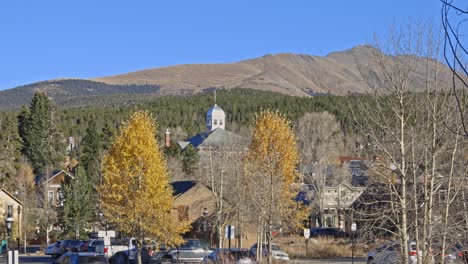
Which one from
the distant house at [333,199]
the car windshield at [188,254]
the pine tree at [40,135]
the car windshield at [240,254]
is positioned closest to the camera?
the car windshield at [240,254]

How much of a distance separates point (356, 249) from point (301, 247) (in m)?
3.94

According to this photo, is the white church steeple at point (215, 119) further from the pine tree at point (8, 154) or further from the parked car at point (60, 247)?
the parked car at point (60, 247)

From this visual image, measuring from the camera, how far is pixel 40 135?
111 meters

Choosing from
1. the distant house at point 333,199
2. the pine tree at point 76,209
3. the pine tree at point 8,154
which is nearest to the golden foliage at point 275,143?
the pine tree at point 76,209

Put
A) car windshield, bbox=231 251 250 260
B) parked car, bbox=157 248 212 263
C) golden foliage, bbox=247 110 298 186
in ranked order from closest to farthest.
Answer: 1. car windshield, bbox=231 251 250 260
2. parked car, bbox=157 248 212 263
3. golden foliage, bbox=247 110 298 186

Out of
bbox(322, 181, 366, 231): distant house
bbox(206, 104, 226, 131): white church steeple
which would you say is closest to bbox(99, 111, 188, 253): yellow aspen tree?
bbox(322, 181, 366, 231): distant house

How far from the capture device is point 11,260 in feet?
82.2

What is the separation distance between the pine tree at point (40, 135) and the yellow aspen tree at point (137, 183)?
68.0 metres

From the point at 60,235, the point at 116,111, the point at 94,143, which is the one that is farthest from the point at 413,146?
the point at 116,111

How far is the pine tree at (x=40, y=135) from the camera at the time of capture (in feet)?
354

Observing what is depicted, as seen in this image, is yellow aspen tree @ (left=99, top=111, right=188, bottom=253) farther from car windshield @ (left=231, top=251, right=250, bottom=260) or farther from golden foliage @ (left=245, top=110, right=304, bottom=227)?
car windshield @ (left=231, top=251, right=250, bottom=260)

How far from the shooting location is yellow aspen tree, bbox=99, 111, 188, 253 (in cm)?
3950

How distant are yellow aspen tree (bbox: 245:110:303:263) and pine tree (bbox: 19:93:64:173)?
206ft

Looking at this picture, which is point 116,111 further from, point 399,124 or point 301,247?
point 399,124
